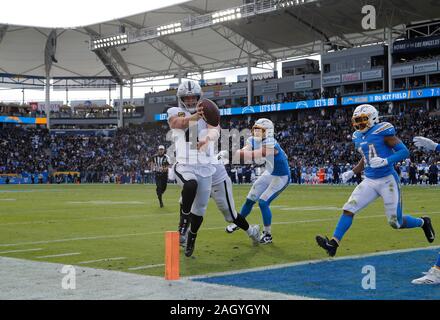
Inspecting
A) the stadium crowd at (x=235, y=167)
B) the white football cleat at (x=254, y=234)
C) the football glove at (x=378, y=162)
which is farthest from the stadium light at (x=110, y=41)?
the football glove at (x=378, y=162)

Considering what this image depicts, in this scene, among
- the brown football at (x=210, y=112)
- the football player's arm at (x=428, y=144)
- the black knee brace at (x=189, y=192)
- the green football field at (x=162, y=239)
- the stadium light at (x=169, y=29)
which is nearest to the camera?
the football player's arm at (x=428, y=144)

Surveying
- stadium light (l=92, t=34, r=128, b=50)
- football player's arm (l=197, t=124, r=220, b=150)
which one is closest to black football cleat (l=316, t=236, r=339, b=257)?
football player's arm (l=197, t=124, r=220, b=150)

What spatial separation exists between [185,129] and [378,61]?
137 ft

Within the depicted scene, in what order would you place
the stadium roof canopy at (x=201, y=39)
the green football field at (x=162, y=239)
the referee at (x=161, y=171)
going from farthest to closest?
the stadium roof canopy at (x=201, y=39) → the referee at (x=161, y=171) → the green football field at (x=162, y=239)

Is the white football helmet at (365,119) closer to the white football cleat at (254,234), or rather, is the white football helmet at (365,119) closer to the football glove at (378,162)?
the football glove at (378,162)

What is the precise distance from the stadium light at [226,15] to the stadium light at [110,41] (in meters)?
9.86

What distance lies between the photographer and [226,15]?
44594 mm

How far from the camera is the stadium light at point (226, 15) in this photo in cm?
4388

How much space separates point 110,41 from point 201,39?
793 centimetres

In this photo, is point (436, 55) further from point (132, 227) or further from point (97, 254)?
point (97, 254)

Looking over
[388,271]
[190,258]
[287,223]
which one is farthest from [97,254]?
[287,223]

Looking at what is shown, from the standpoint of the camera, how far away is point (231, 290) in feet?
17.7

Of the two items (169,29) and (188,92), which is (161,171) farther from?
(169,29)

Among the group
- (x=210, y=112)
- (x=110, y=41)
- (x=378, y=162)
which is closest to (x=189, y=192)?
(x=210, y=112)
